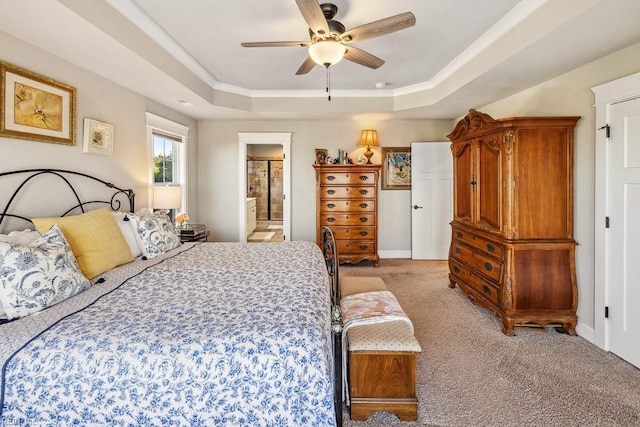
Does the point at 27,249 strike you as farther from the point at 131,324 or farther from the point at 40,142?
the point at 40,142

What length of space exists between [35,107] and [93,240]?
1136mm

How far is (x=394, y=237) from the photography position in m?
5.88

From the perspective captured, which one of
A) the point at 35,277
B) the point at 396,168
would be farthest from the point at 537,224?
the point at 35,277

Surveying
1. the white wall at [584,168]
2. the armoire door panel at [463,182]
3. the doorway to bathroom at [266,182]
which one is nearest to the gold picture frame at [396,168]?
the armoire door panel at [463,182]

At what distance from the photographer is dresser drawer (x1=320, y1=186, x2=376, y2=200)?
17.2 feet

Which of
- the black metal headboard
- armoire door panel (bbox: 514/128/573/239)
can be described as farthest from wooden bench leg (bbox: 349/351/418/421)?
the black metal headboard

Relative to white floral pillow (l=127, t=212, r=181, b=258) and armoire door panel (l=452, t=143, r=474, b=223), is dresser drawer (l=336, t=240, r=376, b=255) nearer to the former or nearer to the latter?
armoire door panel (l=452, t=143, r=474, b=223)

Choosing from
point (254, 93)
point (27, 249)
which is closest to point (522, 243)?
point (27, 249)

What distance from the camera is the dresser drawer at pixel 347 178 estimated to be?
5.23m

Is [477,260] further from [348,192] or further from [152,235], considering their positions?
[152,235]

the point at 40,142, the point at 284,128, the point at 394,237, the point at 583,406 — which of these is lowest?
the point at 583,406

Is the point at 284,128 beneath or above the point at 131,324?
above

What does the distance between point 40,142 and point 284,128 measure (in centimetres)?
358

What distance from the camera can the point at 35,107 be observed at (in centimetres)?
250
